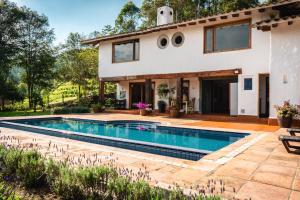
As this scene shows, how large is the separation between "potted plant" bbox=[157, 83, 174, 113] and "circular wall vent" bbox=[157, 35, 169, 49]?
2.81 metres

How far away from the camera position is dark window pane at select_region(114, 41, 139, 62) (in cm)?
1950

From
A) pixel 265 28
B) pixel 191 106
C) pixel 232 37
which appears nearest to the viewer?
pixel 265 28

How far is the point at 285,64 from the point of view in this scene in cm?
1199

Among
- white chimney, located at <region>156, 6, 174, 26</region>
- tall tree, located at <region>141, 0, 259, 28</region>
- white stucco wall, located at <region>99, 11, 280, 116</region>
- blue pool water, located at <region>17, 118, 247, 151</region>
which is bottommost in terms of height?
blue pool water, located at <region>17, 118, 247, 151</region>

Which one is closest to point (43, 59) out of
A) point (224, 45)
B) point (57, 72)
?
point (57, 72)

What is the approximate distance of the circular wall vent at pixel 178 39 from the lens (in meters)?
16.9

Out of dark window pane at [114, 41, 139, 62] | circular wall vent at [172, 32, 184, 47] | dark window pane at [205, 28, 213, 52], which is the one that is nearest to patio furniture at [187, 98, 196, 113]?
dark window pane at [205, 28, 213, 52]

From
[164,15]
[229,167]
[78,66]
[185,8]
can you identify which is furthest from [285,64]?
[185,8]

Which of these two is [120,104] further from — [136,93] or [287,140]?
[287,140]

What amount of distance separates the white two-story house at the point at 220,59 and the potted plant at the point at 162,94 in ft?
2.67

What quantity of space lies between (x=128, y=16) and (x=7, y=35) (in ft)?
59.6

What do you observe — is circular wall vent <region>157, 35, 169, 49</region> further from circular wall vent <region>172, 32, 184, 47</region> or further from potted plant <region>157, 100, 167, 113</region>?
potted plant <region>157, 100, 167, 113</region>

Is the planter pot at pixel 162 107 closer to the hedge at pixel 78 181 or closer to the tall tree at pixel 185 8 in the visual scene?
the hedge at pixel 78 181

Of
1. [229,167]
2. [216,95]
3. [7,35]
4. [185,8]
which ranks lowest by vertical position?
[229,167]
